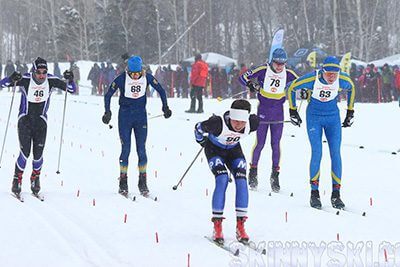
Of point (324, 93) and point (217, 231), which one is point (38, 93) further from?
point (324, 93)

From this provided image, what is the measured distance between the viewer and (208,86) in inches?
1073

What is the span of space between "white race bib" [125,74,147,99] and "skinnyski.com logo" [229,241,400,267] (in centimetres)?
347

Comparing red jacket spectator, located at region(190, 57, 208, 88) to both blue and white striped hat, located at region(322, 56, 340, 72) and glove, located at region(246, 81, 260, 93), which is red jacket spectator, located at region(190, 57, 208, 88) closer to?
glove, located at region(246, 81, 260, 93)

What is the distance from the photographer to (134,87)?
8.80 metres

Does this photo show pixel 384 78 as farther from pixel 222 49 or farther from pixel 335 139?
pixel 222 49

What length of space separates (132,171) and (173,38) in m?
43.7

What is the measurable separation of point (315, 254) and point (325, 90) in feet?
9.95

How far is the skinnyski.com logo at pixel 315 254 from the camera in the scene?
543cm

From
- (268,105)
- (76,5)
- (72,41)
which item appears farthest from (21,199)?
(76,5)

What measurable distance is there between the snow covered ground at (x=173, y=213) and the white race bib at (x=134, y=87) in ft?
5.00

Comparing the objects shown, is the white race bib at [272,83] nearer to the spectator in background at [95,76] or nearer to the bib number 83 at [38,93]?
the bib number 83 at [38,93]

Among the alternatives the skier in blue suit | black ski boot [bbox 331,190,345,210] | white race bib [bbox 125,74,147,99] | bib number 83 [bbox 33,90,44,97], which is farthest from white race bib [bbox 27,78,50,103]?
black ski boot [bbox 331,190,345,210]

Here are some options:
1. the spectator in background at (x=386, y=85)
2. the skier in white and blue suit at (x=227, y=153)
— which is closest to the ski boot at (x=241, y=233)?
the skier in white and blue suit at (x=227, y=153)

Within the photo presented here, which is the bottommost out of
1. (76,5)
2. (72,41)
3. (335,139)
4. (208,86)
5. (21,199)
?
(21,199)
